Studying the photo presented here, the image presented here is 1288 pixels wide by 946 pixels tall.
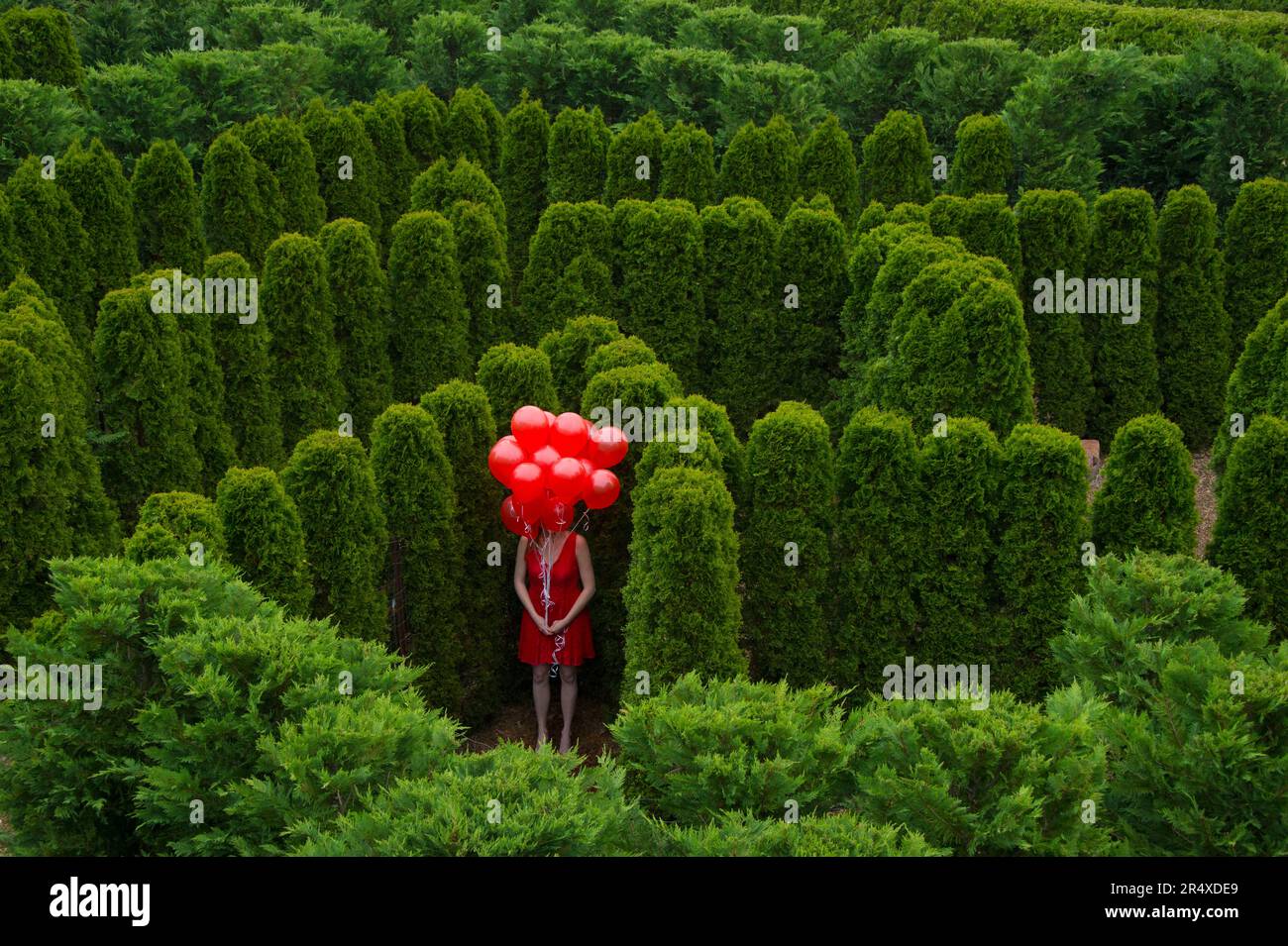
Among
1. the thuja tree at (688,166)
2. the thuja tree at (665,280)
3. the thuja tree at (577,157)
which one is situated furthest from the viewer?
the thuja tree at (577,157)

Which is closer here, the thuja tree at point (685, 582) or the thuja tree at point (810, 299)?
the thuja tree at point (685, 582)

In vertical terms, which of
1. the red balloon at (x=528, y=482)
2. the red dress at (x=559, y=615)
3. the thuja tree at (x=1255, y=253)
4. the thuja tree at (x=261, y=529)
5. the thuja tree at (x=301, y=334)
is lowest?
the red dress at (x=559, y=615)

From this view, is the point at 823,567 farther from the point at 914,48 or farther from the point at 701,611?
the point at 914,48

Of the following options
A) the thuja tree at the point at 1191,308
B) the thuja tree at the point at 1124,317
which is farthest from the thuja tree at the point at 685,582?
the thuja tree at the point at 1191,308

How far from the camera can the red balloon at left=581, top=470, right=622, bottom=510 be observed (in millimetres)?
10461

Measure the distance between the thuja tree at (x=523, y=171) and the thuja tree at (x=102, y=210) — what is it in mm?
5716

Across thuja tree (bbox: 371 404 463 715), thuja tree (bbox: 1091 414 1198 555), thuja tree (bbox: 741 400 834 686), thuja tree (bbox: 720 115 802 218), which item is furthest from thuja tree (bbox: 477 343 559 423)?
thuja tree (bbox: 720 115 802 218)

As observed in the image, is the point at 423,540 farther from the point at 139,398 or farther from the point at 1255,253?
the point at 1255,253

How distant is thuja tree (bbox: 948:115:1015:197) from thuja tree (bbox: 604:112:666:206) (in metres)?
4.06

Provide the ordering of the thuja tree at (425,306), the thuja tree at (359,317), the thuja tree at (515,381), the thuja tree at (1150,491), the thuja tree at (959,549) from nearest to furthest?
the thuja tree at (1150,491)
the thuja tree at (959,549)
the thuja tree at (515,381)
the thuja tree at (359,317)
the thuja tree at (425,306)

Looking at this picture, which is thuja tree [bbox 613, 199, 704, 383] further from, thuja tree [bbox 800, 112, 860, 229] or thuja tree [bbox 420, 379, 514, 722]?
thuja tree [bbox 420, 379, 514, 722]

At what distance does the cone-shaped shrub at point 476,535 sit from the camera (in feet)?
36.9

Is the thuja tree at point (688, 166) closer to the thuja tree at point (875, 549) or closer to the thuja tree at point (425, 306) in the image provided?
the thuja tree at point (425, 306)

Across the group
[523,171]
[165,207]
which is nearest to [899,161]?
[523,171]
